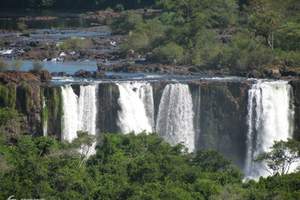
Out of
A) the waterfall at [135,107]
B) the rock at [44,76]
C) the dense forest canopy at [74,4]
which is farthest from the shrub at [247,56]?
the dense forest canopy at [74,4]

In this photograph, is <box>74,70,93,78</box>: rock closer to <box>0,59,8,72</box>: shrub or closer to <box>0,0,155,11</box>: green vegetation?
<box>0,59,8,72</box>: shrub

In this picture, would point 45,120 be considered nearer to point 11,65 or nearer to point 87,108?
point 87,108

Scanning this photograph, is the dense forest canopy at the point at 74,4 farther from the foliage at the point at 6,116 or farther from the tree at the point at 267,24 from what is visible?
the foliage at the point at 6,116

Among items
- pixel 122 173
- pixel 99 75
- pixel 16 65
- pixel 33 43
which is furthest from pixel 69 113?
pixel 33 43

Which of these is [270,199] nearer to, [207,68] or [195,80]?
[195,80]

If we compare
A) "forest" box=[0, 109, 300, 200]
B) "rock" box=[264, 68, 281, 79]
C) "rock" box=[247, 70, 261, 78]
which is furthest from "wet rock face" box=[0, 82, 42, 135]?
"rock" box=[264, 68, 281, 79]

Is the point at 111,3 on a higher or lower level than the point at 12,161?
higher

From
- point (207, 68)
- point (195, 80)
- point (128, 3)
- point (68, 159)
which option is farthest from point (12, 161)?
point (128, 3)
